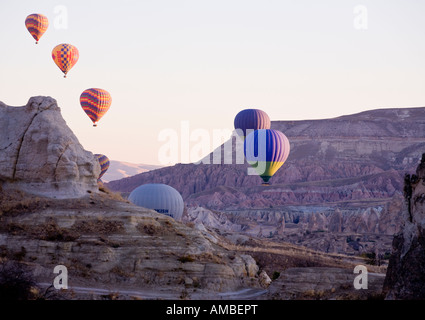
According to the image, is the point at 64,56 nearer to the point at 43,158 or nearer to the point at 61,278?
the point at 43,158

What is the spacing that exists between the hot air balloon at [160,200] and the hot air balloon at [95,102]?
12797 mm

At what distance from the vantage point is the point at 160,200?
57875 millimetres

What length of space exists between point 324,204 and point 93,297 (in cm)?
14246

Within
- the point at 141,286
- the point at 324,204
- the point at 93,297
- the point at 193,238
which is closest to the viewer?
the point at 93,297

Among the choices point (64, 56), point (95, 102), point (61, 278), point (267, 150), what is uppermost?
point (64, 56)

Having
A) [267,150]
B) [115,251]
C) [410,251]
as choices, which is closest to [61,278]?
[115,251]

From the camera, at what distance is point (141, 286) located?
29.7 meters

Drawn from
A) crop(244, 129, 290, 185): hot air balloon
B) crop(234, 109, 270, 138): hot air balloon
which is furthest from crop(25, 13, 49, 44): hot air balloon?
crop(234, 109, 270, 138): hot air balloon

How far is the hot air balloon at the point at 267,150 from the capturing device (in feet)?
251

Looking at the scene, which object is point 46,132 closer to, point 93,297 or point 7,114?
point 7,114

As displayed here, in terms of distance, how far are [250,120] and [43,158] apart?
6032 centimetres

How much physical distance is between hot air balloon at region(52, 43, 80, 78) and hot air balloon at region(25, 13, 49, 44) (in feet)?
14.3

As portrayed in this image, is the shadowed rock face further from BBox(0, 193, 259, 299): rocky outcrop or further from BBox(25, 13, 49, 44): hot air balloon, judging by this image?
BBox(25, 13, 49, 44): hot air balloon
